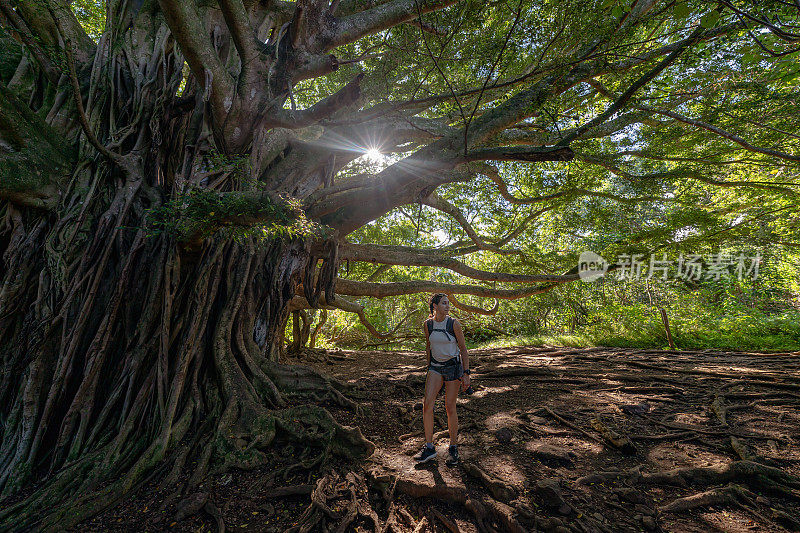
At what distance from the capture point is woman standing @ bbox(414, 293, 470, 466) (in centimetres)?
236

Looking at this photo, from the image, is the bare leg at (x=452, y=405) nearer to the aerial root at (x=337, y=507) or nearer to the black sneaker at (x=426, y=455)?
the black sneaker at (x=426, y=455)

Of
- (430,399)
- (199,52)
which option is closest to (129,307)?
(199,52)

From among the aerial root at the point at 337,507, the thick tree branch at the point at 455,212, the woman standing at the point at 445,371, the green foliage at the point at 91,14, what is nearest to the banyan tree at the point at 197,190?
the aerial root at the point at 337,507

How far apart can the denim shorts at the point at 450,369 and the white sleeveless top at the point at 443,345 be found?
0.11 feet

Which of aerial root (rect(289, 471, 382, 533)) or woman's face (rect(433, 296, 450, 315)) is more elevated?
woman's face (rect(433, 296, 450, 315))

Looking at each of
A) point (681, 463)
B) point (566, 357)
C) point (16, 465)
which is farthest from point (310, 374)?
point (566, 357)

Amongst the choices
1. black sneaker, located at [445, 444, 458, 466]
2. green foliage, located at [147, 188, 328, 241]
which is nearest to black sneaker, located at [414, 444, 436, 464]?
black sneaker, located at [445, 444, 458, 466]

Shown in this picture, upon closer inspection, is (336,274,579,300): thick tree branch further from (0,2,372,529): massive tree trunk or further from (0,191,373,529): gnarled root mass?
(0,191,373,529): gnarled root mass

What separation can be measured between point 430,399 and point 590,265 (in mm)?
5987

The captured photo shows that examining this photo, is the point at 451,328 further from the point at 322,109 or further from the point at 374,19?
the point at 374,19

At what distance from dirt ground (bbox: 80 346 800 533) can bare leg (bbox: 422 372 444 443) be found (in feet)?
0.80

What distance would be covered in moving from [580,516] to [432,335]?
1371 millimetres

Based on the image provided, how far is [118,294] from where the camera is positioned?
2781 millimetres

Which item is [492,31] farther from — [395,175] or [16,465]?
[16,465]
